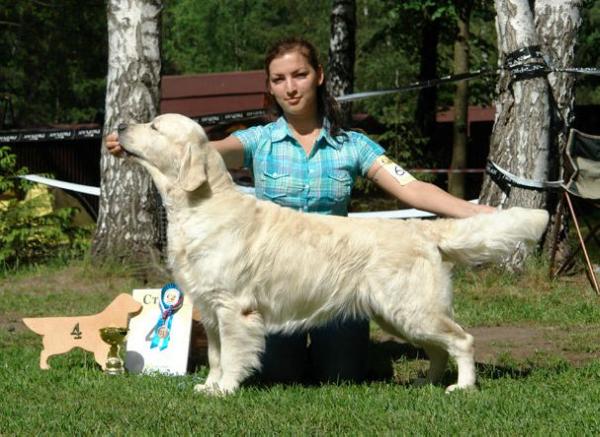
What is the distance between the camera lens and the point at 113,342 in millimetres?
4824

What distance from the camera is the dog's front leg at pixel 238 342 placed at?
419 centimetres

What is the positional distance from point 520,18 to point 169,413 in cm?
474

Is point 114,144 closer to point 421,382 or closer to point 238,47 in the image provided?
point 421,382

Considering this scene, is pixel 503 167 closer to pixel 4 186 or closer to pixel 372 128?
pixel 4 186

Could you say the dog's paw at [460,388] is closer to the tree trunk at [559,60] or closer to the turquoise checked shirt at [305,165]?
the turquoise checked shirt at [305,165]

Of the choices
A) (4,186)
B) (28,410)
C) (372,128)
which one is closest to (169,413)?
(28,410)

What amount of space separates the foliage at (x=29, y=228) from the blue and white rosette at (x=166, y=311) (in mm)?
4417

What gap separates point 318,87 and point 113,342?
1.68 meters

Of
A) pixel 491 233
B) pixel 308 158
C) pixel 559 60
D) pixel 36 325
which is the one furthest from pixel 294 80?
pixel 559 60

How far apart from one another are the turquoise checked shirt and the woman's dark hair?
0.05m

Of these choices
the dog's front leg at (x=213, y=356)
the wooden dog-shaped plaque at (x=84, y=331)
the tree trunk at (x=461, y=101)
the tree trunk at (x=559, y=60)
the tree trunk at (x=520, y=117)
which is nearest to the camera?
the dog's front leg at (x=213, y=356)

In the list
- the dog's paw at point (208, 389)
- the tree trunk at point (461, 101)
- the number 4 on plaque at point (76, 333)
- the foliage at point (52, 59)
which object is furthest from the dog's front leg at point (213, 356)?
the foliage at point (52, 59)

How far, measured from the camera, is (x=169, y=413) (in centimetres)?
388

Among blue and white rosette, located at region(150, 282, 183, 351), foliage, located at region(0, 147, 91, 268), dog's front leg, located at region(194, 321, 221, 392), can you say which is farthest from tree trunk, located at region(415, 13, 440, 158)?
dog's front leg, located at region(194, 321, 221, 392)
